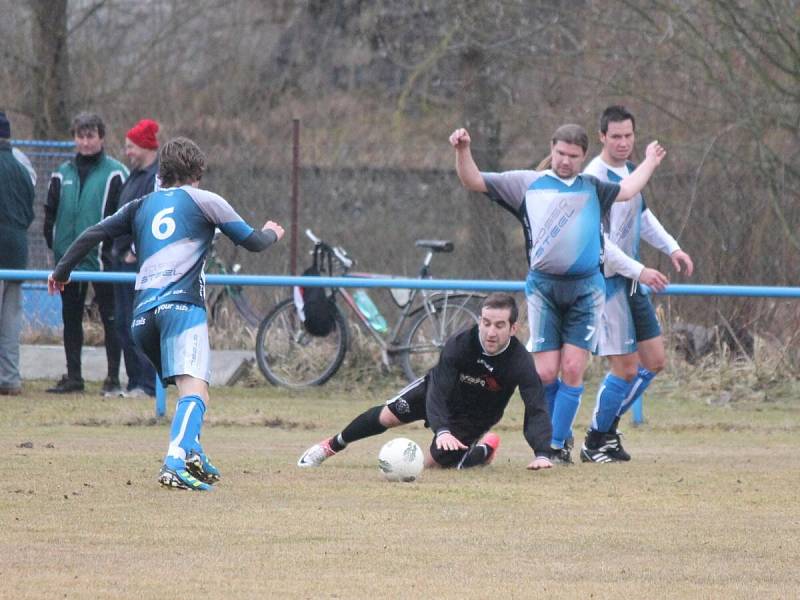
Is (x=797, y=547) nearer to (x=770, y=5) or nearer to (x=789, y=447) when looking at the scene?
(x=789, y=447)

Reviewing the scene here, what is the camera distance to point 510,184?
8734 mm

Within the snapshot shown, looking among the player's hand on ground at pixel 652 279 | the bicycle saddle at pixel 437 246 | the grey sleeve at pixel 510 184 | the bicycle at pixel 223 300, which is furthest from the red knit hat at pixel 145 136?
the player's hand on ground at pixel 652 279

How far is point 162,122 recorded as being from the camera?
1897cm

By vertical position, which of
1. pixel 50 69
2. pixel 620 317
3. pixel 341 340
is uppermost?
pixel 50 69

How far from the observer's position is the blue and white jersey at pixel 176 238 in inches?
297

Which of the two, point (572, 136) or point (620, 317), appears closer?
point (572, 136)

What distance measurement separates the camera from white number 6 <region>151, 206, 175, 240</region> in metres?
7.54

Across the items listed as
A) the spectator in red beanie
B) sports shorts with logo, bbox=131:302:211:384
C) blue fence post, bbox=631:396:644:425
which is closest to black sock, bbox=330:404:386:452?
sports shorts with logo, bbox=131:302:211:384

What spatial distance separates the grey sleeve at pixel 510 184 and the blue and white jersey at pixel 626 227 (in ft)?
1.42

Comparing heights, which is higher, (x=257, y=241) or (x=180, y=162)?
(x=180, y=162)

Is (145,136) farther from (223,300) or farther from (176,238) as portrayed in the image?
(176,238)

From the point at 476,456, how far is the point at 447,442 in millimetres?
476

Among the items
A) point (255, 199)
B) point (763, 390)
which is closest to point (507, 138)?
point (255, 199)

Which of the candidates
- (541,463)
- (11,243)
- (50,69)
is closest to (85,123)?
(11,243)
